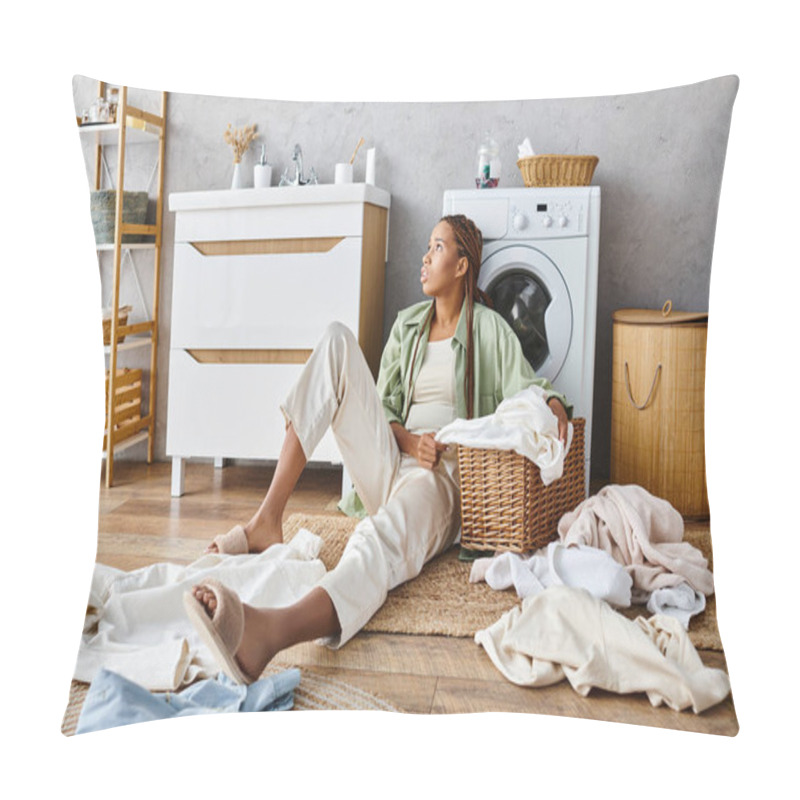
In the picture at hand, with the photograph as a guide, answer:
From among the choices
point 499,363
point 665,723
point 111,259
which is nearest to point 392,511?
point 499,363

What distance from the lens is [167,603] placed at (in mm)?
2027

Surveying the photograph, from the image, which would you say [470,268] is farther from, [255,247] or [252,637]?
[252,637]

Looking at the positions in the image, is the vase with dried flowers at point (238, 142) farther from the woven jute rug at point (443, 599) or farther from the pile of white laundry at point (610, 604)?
the pile of white laundry at point (610, 604)

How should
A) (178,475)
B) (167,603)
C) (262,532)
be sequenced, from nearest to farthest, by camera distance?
(167,603) < (262,532) < (178,475)

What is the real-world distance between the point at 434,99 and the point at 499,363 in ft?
2.06

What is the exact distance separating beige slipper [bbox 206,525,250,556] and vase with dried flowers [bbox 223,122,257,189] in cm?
78

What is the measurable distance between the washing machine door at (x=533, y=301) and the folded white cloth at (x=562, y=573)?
15.4 inches

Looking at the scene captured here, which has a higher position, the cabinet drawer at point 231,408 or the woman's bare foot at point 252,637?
the cabinet drawer at point 231,408

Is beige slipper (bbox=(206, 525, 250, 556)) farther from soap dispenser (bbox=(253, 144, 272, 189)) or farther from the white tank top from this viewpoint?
soap dispenser (bbox=(253, 144, 272, 189))

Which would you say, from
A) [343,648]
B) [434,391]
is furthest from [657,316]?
[343,648]

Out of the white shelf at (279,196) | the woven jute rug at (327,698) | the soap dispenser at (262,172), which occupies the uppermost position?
the soap dispenser at (262,172)

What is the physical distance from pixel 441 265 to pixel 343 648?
2.84 feet

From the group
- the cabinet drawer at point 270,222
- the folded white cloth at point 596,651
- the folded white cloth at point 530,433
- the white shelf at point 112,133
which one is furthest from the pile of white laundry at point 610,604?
the white shelf at point 112,133

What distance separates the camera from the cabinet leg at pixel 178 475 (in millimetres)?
2223
